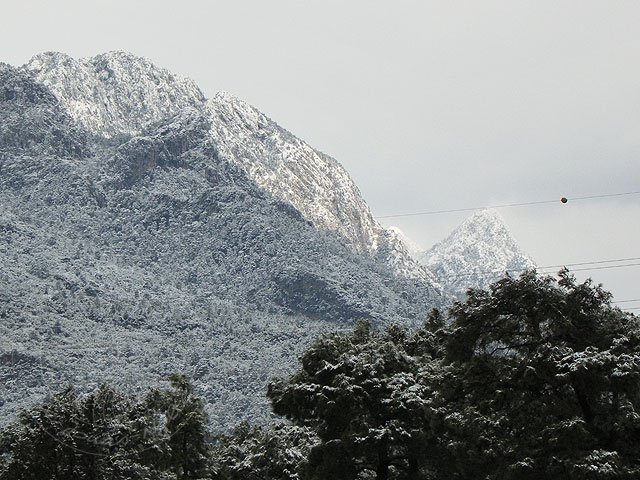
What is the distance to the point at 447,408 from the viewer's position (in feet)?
133

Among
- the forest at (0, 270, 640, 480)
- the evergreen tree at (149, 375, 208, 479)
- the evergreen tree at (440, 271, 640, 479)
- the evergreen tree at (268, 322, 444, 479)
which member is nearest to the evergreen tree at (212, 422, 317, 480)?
the forest at (0, 270, 640, 480)

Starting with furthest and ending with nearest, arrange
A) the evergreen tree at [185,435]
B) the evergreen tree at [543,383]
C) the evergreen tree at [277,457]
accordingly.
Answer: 1. the evergreen tree at [185,435]
2. the evergreen tree at [277,457]
3. the evergreen tree at [543,383]

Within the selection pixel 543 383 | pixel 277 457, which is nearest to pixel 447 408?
pixel 543 383

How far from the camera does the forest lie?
3566 centimetres

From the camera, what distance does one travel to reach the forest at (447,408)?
3566 cm

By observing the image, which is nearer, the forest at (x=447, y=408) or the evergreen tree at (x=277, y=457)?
the forest at (x=447, y=408)

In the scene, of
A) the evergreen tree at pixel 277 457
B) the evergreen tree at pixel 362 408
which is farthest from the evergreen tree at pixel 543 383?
the evergreen tree at pixel 277 457

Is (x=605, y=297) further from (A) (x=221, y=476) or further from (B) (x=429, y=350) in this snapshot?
(A) (x=221, y=476)

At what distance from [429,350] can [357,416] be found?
37.7ft

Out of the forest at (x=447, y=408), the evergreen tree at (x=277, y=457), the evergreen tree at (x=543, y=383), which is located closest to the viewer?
the evergreen tree at (x=543, y=383)

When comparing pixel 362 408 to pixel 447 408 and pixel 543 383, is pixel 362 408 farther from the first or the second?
pixel 543 383

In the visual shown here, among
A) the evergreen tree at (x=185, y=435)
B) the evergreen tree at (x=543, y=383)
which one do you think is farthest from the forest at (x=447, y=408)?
the evergreen tree at (x=185, y=435)

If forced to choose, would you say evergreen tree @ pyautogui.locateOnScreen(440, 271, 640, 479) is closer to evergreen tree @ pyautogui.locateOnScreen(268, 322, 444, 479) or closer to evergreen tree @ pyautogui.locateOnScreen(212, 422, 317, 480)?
evergreen tree @ pyautogui.locateOnScreen(268, 322, 444, 479)

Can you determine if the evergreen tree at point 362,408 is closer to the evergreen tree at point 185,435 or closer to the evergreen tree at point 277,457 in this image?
the evergreen tree at point 277,457
